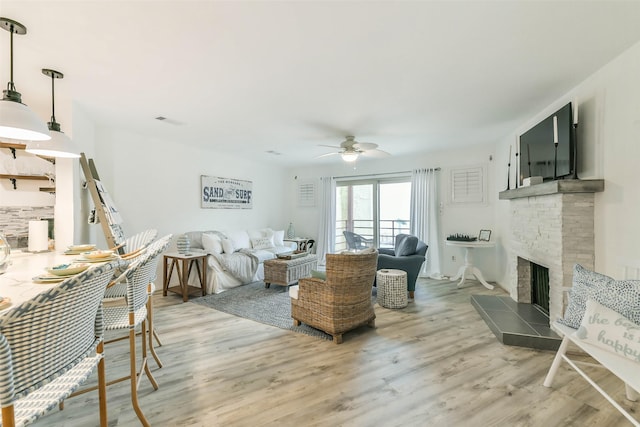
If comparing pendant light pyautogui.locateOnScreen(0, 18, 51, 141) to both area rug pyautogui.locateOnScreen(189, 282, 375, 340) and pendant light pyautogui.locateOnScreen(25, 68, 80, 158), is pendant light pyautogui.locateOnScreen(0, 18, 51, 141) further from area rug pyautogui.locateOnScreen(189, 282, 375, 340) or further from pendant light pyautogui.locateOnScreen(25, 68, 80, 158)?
area rug pyautogui.locateOnScreen(189, 282, 375, 340)

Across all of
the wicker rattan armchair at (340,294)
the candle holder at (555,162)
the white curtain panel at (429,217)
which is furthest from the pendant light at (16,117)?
the white curtain panel at (429,217)

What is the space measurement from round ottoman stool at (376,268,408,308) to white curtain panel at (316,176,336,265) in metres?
3.14

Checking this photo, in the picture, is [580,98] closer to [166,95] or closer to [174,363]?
[166,95]

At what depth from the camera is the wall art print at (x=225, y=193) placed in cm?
562

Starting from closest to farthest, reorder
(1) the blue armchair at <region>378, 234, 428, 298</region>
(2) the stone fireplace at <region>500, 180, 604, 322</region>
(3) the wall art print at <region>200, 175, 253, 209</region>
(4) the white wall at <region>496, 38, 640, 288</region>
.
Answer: (4) the white wall at <region>496, 38, 640, 288</region>
(2) the stone fireplace at <region>500, 180, 604, 322</region>
(1) the blue armchair at <region>378, 234, 428, 298</region>
(3) the wall art print at <region>200, 175, 253, 209</region>

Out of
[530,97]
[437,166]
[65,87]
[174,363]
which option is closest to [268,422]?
[174,363]

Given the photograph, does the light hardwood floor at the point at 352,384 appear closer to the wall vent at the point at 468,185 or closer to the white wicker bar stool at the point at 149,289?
the white wicker bar stool at the point at 149,289

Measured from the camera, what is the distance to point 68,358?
1159 millimetres

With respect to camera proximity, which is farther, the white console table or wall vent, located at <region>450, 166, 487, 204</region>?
wall vent, located at <region>450, 166, 487, 204</region>

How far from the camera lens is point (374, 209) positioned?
21.9 ft

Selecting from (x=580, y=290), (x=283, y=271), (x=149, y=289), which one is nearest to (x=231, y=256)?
(x=283, y=271)

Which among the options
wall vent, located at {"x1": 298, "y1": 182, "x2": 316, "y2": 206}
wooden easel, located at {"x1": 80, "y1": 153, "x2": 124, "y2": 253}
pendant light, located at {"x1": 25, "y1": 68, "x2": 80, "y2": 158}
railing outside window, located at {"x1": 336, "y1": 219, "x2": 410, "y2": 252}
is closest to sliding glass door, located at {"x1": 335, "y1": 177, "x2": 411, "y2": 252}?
railing outside window, located at {"x1": 336, "y1": 219, "x2": 410, "y2": 252}

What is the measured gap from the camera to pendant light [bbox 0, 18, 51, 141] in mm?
1656

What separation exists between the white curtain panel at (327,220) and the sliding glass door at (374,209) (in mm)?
173
